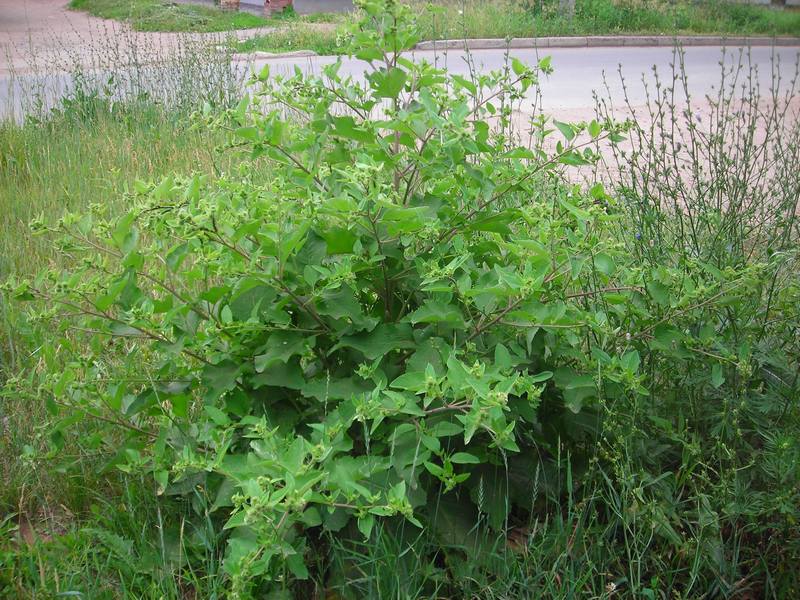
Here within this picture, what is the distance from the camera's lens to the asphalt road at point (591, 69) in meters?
9.56

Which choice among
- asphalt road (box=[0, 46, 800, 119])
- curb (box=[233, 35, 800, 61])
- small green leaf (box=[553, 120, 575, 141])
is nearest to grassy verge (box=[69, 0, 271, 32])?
curb (box=[233, 35, 800, 61])

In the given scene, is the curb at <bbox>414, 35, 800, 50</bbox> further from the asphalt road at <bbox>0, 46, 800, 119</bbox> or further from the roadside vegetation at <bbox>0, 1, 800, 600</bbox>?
the roadside vegetation at <bbox>0, 1, 800, 600</bbox>

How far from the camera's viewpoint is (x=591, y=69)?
12609 mm

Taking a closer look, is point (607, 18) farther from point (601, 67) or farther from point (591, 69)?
point (591, 69)

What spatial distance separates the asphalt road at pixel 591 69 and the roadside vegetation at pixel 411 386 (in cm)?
574

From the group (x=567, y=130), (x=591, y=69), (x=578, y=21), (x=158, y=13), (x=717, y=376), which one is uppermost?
(x=158, y=13)

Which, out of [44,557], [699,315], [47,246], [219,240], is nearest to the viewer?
[219,240]

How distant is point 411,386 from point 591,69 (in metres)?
11.7

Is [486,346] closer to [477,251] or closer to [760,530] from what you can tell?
[477,251]

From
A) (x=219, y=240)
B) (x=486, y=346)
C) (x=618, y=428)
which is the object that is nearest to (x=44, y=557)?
(x=219, y=240)

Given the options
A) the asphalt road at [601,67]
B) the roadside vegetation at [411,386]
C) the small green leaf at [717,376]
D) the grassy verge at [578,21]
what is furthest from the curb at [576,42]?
the small green leaf at [717,376]

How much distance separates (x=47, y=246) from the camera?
4.46 m

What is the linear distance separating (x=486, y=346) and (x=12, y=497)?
65.2 inches

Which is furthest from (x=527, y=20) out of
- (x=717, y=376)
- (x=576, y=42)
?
(x=717, y=376)
